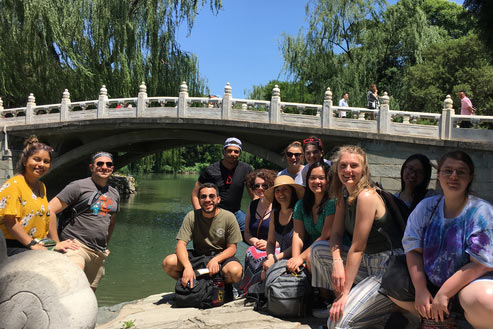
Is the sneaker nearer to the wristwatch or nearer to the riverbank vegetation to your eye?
the wristwatch

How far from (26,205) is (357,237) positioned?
2108 millimetres

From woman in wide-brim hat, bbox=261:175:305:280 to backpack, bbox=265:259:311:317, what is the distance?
37 centimetres

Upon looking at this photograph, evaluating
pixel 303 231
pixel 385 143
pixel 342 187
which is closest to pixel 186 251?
pixel 303 231

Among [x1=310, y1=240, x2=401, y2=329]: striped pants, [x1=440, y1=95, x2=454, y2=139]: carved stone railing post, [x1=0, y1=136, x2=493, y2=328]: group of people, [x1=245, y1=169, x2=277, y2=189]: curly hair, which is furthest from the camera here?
[x1=440, y1=95, x2=454, y2=139]: carved stone railing post

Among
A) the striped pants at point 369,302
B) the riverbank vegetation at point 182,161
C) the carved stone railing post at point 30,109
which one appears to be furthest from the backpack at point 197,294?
the riverbank vegetation at point 182,161

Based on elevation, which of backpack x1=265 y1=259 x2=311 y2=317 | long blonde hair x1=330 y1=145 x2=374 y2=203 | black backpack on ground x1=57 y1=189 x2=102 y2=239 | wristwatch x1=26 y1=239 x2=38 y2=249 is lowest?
backpack x1=265 y1=259 x2=311 y2=317

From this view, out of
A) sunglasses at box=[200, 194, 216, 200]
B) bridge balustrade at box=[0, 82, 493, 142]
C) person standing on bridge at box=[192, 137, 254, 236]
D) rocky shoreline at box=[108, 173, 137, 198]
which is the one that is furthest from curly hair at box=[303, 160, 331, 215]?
rocky shoreline at box=[108, 173, 137, 198]

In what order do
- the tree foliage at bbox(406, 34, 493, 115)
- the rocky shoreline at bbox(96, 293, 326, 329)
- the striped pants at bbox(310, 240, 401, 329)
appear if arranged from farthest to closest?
the tree foliage at bbox(406, 34, 493, 115), the rocky shoreline at bbox(96, 293, 326, 329), the striped pants at bbox(310, 240, 401, 329)

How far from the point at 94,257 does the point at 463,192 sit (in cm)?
276

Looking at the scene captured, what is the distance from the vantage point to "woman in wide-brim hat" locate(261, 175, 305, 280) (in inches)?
147

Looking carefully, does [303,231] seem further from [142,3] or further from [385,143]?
[142,3]

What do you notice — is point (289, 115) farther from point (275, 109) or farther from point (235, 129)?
point (235, 129)

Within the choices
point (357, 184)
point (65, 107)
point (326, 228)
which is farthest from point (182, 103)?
point (357, 184)

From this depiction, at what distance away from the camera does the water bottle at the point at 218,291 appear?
3820 millimetres
